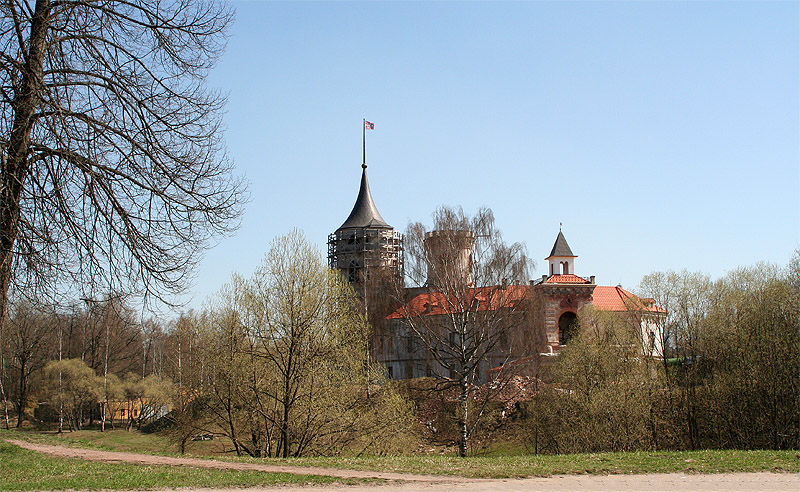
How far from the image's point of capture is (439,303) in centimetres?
3033

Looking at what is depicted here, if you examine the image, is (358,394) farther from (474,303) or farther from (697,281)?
(697,281)

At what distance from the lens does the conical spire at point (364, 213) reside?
66.4 metres

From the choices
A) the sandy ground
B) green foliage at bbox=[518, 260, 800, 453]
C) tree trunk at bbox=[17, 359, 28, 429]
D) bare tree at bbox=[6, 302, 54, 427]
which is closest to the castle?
green foliage at bbox=[518, 260, 800, 453]

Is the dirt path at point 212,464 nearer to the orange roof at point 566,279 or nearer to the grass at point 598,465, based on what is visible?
the grass at point 598,465

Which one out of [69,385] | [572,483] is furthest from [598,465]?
[69,385]

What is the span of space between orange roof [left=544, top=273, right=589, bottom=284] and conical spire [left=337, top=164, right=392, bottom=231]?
20754mm

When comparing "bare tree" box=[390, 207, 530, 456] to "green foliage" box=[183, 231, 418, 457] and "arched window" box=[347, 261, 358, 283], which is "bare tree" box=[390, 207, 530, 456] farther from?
"arched window" box=[347, 261, 358, 283]

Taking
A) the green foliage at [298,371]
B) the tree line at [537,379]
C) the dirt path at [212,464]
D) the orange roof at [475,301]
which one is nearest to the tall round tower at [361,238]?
the orange roof at [475,301]

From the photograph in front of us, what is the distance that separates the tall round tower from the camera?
2504 inches

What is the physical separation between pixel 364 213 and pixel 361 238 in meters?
2.91

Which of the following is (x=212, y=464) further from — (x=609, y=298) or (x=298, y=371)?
(x=609, y=298)

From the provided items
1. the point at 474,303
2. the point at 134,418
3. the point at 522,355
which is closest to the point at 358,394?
the point at 474,303

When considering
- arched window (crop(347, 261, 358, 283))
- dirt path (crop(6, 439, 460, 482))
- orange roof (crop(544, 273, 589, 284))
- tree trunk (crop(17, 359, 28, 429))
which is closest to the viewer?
dirt path (crop(6, 439, 460, 482))

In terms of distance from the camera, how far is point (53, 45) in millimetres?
10336
